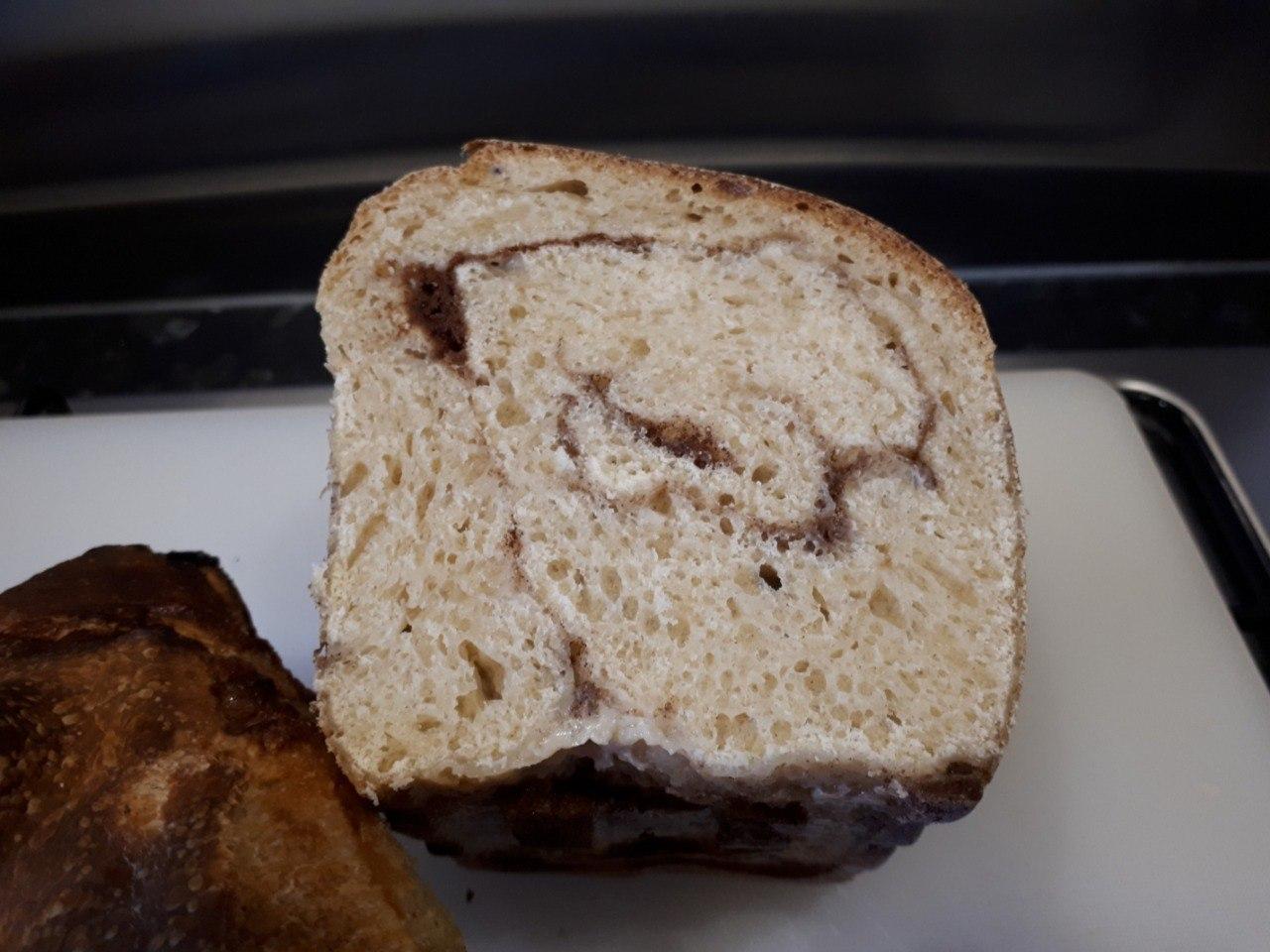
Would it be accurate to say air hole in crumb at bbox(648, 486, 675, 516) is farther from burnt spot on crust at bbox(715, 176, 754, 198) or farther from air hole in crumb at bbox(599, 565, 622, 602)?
burnt spot on crust at bbox(715, 176, 754, 198)

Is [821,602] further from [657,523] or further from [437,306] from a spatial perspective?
[437,306]

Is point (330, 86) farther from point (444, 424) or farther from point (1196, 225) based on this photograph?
point (1196, 225)

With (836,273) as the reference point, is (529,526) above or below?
below

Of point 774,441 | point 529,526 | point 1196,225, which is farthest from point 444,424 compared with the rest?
point 1196,225

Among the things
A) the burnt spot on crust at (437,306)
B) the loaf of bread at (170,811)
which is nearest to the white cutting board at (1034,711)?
the loaf of bread at (170,811)

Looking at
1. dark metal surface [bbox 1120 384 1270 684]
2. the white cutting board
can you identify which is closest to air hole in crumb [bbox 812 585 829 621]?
the white cutting board

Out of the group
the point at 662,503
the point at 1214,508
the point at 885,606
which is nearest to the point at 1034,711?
the point at 885,606
